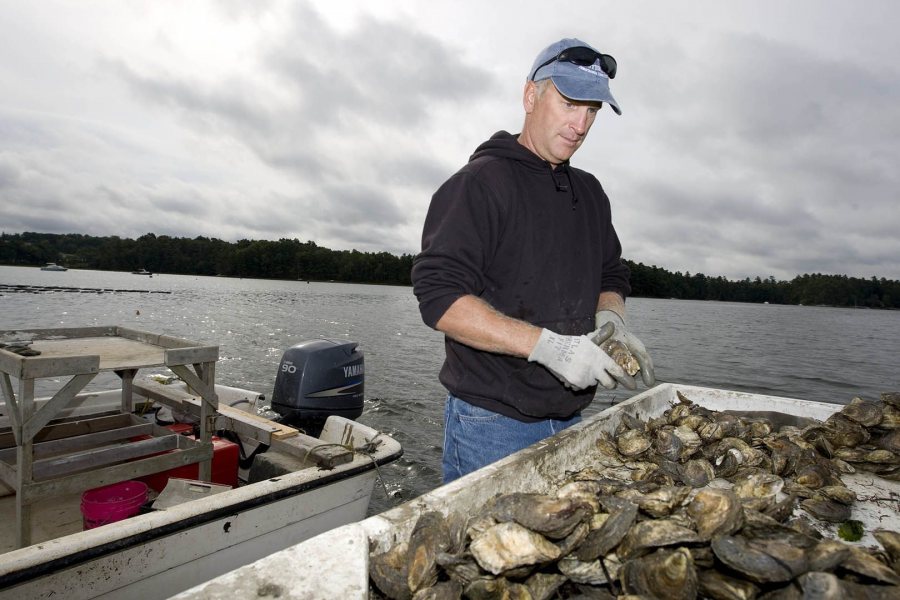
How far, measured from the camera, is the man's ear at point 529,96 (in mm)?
2531

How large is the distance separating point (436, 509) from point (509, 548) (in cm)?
32

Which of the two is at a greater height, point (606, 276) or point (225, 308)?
point (606, 276)

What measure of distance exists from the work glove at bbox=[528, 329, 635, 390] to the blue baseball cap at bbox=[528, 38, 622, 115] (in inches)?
43.4

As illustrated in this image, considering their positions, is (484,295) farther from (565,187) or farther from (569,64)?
(569,64)

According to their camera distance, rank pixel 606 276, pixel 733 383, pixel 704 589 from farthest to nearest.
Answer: pixel 733 383 < pixel 606 276 < pixel 704 589

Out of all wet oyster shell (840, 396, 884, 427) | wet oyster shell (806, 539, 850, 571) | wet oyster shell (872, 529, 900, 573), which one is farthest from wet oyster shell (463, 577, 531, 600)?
wet oyster shell (840, 396, 884, 427)

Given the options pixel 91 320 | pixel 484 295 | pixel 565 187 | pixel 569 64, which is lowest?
pixel 91 320

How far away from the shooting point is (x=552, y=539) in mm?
1513

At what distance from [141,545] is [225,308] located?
124 feet

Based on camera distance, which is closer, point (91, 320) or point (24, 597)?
point (24, 597)

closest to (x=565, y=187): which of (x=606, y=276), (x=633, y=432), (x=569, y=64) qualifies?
(x=569, y=64)

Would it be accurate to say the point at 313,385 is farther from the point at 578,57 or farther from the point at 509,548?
the point at 509,548

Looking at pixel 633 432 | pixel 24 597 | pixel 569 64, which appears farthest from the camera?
pixel 633 432

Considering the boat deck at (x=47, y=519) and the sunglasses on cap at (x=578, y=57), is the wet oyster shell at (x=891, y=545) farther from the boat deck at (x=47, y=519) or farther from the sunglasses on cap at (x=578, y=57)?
the boat deck at (x=47, y=519)
